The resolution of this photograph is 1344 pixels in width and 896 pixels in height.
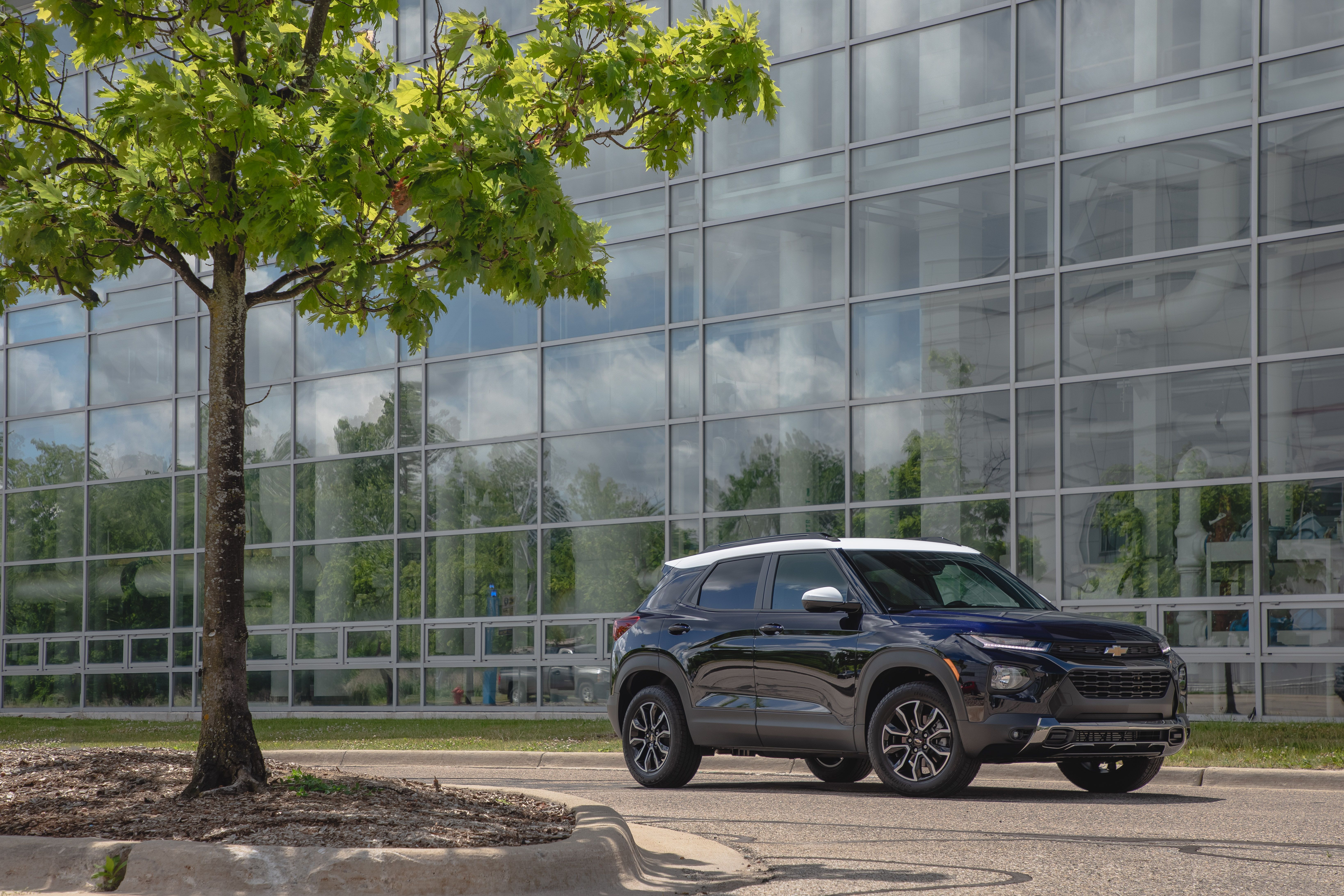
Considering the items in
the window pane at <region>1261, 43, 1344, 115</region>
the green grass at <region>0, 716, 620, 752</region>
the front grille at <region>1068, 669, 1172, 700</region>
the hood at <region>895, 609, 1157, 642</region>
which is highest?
the window pane at <region>1261, 43, 1344, 115</region>

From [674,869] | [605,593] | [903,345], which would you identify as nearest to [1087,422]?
[903,345]

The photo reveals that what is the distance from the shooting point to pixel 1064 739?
31.3 ft

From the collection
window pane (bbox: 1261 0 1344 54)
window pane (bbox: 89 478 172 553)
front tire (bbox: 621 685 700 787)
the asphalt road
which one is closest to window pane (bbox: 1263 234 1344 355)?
window pane (bbox: 1261 0 1344 54)

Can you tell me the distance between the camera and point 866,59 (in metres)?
20.0

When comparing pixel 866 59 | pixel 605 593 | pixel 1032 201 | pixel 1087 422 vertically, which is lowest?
pixel 605 593

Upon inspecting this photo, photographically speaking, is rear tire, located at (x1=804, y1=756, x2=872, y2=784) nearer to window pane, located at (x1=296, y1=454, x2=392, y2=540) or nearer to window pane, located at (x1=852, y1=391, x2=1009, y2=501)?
window pane, located at (x1=852, y1=391, x2=1009, y2=501)

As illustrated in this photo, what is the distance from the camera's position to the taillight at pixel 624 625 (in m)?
12.2

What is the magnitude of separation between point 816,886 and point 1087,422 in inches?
473

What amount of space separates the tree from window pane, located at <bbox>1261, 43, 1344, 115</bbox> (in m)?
10.3

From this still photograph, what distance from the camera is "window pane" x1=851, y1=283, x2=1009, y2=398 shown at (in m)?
18.5

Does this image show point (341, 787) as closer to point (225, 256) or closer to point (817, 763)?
point (225, 256)

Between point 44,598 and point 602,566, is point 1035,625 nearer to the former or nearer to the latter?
point 602,566

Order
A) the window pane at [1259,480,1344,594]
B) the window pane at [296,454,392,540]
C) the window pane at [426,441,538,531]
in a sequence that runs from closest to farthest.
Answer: the window pane at [1259,480,1344,594] → the window pane at [426,441,538,531] → the window pane at [296,454,392,540]

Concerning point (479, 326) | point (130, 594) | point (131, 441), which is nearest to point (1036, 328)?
point (479, 326)
